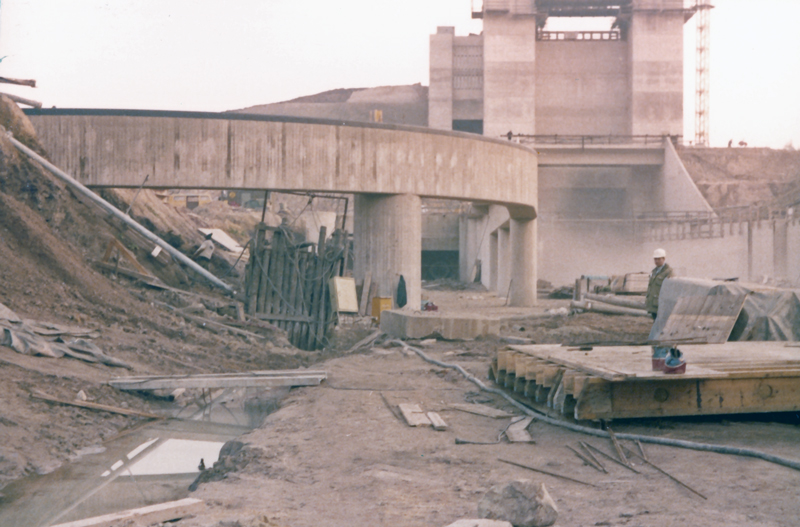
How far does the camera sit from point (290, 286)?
1977cm

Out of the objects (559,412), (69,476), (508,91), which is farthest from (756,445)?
(508,91)

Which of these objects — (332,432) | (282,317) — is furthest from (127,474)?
(282,317)

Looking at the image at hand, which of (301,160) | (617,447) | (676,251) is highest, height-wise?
(301,160)

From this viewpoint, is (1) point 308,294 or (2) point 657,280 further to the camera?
(1) point 308,294

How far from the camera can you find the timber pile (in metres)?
19.4

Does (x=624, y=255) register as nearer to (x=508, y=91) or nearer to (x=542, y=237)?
(x=542, y=237)

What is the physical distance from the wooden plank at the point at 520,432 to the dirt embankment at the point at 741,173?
134 ft

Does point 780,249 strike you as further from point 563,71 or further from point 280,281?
point 563,71

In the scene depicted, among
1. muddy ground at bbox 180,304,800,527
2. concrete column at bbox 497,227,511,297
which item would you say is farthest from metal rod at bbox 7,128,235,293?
concrete column at bbox 497,227,511,297

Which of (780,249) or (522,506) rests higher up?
(780,249)

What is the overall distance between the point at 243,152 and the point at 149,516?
17.4 meters

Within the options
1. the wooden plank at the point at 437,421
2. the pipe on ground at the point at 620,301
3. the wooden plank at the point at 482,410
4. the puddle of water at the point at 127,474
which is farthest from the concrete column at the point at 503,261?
the wooden plank at the point at 437,421

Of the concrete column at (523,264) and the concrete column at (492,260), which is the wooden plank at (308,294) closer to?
the concrete column at (523,264)

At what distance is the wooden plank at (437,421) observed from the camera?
8.15 meters
